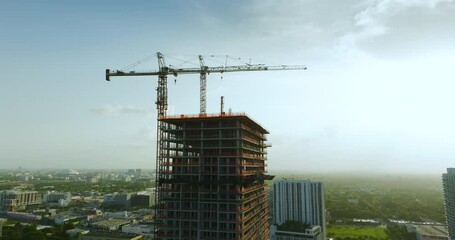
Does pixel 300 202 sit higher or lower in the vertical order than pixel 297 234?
higher

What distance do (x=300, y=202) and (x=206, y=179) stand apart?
97406 millimetres

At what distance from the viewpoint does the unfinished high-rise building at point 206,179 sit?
66.2 m

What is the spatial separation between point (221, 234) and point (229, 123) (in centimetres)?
2189

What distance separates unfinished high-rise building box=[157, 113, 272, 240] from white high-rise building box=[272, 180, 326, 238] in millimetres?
86447

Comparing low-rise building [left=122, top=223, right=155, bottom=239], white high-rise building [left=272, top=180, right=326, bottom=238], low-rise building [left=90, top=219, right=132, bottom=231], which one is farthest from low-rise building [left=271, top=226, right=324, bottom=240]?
low-rise building [left=90, top=219, right=132, bottom=231]

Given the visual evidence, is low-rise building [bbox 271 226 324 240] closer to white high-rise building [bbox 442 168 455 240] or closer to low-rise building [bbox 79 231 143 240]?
white high-rise building [bbox 442 168 455 240]

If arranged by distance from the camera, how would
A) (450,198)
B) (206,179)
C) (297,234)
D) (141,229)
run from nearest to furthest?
1. (206,179)
2. (450,198)
3. (297,234)
4. (141,229)

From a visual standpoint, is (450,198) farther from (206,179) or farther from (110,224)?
(110,224)

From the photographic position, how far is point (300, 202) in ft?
506

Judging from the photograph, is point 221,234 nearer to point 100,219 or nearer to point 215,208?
point 215,208

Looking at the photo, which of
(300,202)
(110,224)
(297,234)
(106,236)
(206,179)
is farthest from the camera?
(110,224)

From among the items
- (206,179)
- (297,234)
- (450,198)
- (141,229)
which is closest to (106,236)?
(141,229)

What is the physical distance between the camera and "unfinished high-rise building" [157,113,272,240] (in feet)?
217

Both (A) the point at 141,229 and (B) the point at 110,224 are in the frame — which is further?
(B) the point at 110,224
